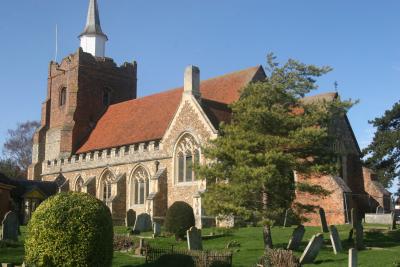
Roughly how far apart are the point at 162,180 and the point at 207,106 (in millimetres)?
4956

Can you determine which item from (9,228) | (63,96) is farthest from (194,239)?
(63,96)

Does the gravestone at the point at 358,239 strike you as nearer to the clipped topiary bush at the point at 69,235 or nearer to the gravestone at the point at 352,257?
the gravestone at the point at 352,257

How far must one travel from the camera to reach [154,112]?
1422 inches

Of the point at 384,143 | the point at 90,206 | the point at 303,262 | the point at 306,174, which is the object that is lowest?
the point at 303,262

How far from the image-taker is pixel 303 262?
15633 mm

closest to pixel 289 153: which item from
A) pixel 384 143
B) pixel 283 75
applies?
pixel 283 75

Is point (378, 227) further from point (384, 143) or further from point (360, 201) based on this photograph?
point (384, 143)

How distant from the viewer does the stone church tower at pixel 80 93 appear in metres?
41.4

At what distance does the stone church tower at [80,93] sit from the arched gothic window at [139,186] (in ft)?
28.9

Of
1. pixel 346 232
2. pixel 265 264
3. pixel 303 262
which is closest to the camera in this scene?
pixel 265 264

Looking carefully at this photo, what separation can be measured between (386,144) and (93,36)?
25.5 meters

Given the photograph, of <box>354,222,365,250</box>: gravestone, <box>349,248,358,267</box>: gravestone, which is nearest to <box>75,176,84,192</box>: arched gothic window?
<box>354,222,365,250</box>: gravestone

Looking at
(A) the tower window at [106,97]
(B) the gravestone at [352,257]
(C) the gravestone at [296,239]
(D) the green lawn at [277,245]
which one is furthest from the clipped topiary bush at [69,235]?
(A) the tower window at [106,97]

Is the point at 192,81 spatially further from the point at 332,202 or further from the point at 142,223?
the point at 332,202
